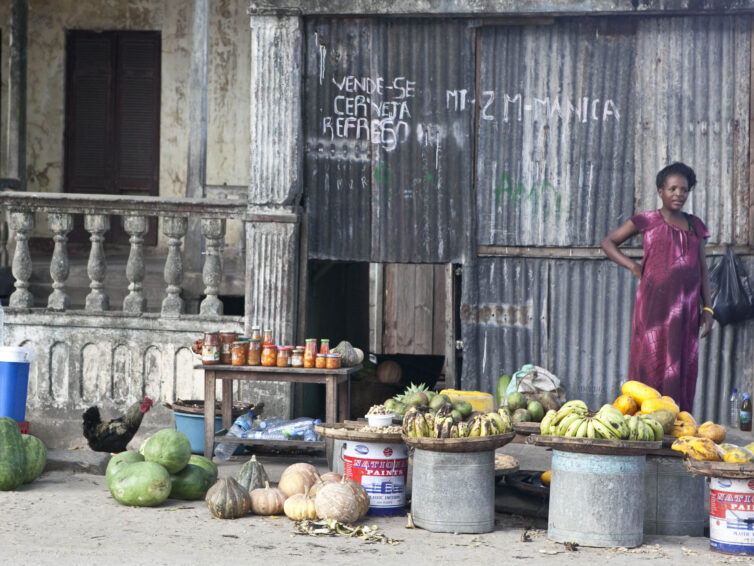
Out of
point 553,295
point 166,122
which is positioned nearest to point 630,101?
point 553,295

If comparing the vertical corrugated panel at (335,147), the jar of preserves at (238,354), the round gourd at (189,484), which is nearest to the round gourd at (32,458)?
the round gourd at (189,484)

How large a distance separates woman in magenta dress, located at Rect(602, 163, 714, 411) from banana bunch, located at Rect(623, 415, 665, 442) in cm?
165

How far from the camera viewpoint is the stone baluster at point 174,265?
968cm

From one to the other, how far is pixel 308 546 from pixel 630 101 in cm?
510

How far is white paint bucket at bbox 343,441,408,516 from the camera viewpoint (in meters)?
6.88

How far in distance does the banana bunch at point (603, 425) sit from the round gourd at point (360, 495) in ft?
3.79

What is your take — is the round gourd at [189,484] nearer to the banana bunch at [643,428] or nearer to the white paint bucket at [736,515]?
the banana bunch at [643,428]

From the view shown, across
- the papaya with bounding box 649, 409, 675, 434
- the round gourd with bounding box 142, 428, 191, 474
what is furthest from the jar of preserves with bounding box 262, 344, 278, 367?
the papaya with bounding box 649, 409, 675, 434

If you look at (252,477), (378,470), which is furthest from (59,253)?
(378,470)

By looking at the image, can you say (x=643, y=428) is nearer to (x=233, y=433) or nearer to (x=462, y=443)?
(x=462, y=443)

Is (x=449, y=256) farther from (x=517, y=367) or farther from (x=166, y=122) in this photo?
(x=166, y=122)

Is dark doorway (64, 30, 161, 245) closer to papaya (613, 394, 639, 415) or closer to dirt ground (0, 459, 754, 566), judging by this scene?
dirt ground (0, 459, 754, 566)

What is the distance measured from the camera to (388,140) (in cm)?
959

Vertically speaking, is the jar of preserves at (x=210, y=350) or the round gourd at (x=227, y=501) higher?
the jar of preserves at (x=210, y=350)
